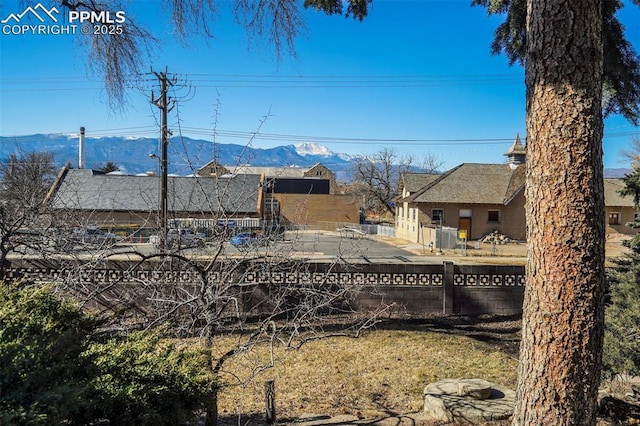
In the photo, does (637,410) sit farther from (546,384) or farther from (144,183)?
(144,183)

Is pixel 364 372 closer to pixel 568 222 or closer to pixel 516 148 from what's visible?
pixel 568 222

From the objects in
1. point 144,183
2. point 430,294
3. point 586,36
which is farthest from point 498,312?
point 144,183

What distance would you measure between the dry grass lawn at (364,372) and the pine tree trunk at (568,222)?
278 cm

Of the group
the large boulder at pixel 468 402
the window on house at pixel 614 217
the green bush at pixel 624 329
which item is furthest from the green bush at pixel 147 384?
the window on house at pixel 614 217

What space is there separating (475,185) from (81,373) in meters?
32.5

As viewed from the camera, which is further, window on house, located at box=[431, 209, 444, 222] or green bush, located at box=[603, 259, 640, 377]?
window on house, located at box=[431, 209, 444, 222]

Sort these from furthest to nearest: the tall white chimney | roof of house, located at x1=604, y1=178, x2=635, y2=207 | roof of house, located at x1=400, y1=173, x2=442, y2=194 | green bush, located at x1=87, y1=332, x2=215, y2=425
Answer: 1. the tall white chimney
2. roof of house, located at x1=400, y1=173, x2=442, y2=194
3. roof of house, located at x1=604, y1=178, x2=635, y2=207
4. green bush, located at x1=87, y1=332, x2=215, y2=425

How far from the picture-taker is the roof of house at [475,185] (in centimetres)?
3111

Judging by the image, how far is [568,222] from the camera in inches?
118

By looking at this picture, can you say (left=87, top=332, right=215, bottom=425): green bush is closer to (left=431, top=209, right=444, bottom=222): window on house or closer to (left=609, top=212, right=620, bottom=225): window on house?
(left=431, top=209, right=444, bottom=222): window on house

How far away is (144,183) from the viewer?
34938 mm

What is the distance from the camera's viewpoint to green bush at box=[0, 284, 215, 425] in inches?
87.0

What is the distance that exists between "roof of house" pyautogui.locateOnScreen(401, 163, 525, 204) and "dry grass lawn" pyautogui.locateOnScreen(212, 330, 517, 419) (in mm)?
23059

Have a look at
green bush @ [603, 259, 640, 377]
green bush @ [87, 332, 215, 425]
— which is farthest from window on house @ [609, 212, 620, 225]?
green bush @ [87, 332, 215, 425]
